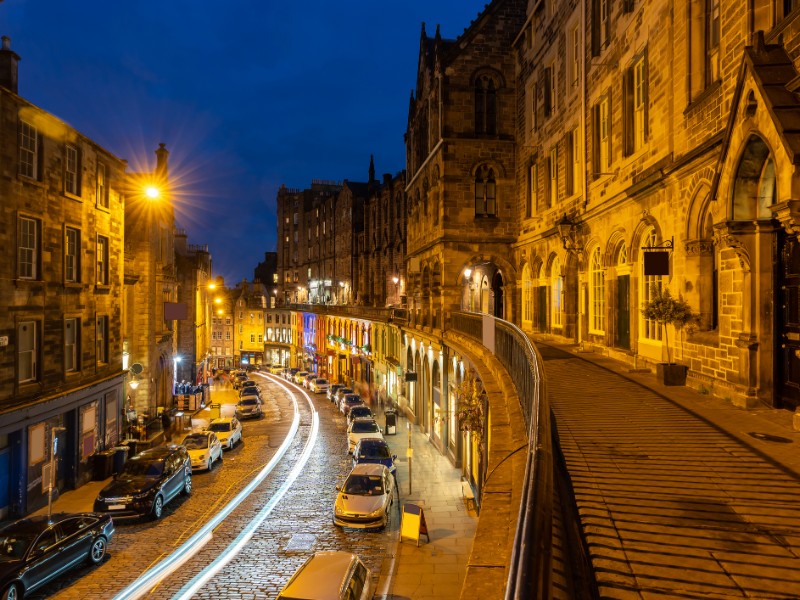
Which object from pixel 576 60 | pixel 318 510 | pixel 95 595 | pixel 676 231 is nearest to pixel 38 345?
pixel 95 595

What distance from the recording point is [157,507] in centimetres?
1784

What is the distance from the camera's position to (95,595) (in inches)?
490

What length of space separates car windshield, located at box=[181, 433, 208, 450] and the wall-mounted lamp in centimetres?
1757

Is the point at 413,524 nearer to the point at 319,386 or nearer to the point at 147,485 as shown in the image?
the point at 147,485

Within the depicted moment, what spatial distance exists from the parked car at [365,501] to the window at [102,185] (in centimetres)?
1645

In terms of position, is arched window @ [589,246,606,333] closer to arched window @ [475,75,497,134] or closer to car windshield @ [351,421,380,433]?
arched window @ [475,75,497,134]

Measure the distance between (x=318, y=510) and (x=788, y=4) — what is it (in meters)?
18.2

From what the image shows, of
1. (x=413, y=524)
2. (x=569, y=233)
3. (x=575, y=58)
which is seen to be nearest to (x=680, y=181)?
(x=569, y=233)

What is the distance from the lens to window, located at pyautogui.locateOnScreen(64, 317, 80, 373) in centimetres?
2094

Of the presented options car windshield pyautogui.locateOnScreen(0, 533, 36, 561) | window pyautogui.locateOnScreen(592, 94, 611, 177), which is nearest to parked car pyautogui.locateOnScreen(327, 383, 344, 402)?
window pyautogui.locateOnScreen(592, 94, 611, 177)

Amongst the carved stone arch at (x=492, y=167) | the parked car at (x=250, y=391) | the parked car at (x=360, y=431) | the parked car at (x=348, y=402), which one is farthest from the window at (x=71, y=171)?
the parked car at (x=250, y=391)

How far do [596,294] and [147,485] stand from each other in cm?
1622

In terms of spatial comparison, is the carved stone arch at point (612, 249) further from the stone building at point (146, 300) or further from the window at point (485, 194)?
the stone building at point (146, 300)

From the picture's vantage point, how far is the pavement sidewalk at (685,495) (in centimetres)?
429
